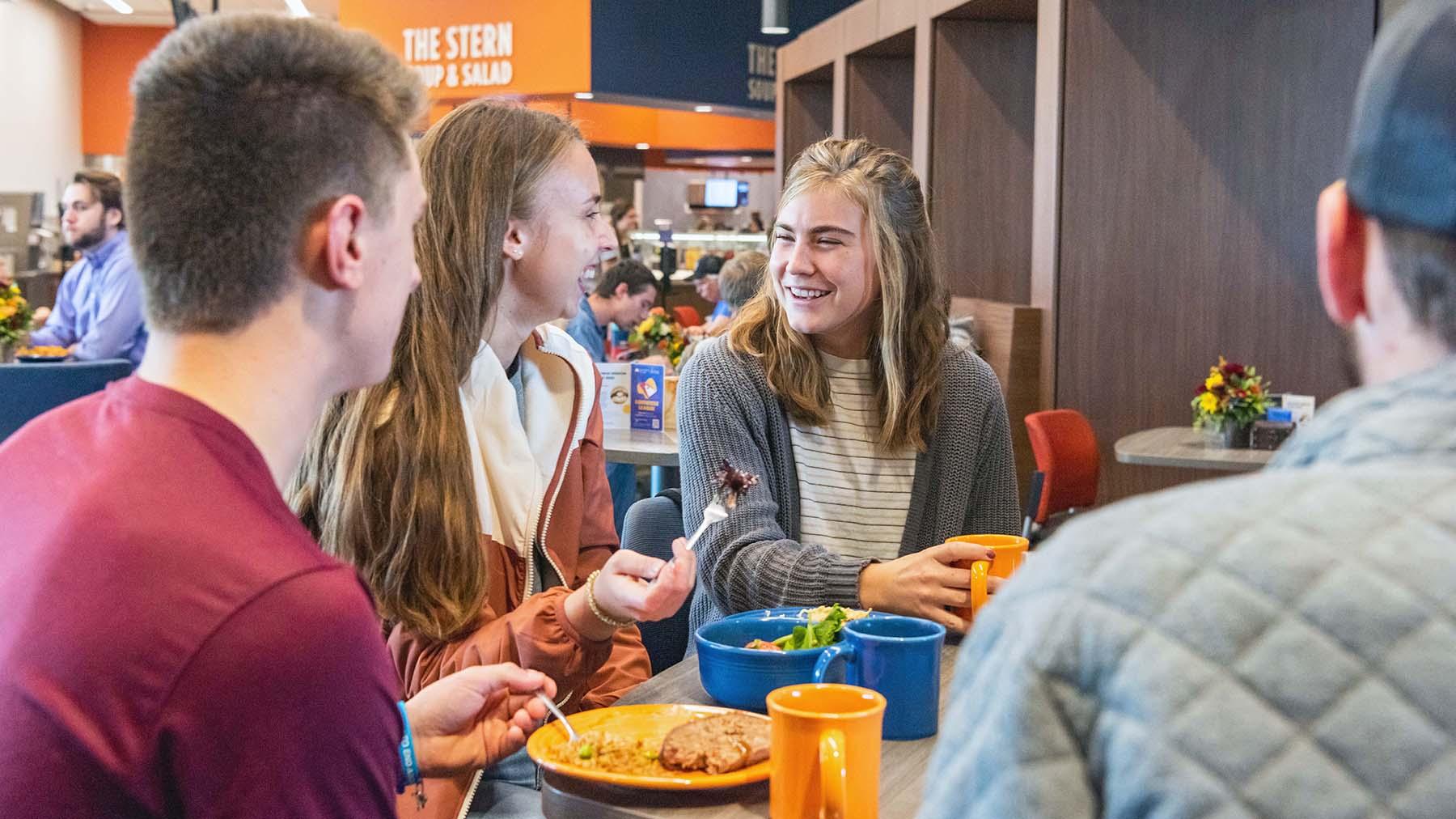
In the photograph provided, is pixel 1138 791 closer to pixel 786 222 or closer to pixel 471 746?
pixel 471 746

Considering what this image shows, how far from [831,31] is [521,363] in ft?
26.4

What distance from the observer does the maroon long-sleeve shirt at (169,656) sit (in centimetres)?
91

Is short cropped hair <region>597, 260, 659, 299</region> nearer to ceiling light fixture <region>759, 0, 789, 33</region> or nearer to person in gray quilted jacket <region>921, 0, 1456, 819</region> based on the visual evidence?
ceiling light fixture <region>759, 0, 789, 33</region>

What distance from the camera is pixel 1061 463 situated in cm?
536

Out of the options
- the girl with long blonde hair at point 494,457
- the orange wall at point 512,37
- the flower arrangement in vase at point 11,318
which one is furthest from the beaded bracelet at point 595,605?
the orange wall at point 512,37

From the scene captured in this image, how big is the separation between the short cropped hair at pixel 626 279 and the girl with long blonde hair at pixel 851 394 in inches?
220

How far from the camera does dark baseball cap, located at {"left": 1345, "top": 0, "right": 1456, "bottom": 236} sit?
2.02 ft

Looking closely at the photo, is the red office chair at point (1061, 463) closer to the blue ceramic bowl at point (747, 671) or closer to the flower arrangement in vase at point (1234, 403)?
the flower arrangement in vase at point (1234, 403)

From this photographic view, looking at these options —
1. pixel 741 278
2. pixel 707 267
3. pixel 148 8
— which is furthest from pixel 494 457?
pixel 148 8

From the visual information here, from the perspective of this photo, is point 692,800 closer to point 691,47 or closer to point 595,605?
point 595,605

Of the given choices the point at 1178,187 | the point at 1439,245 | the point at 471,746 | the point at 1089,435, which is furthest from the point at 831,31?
the point at 1439,245

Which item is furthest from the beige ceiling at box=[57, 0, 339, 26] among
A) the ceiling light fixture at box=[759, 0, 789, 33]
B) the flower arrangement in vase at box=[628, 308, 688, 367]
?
the flower arrangement in vase at box=[628, 308, 688, 367]

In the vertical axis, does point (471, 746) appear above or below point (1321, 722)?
A: below

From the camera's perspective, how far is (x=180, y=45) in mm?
1062
